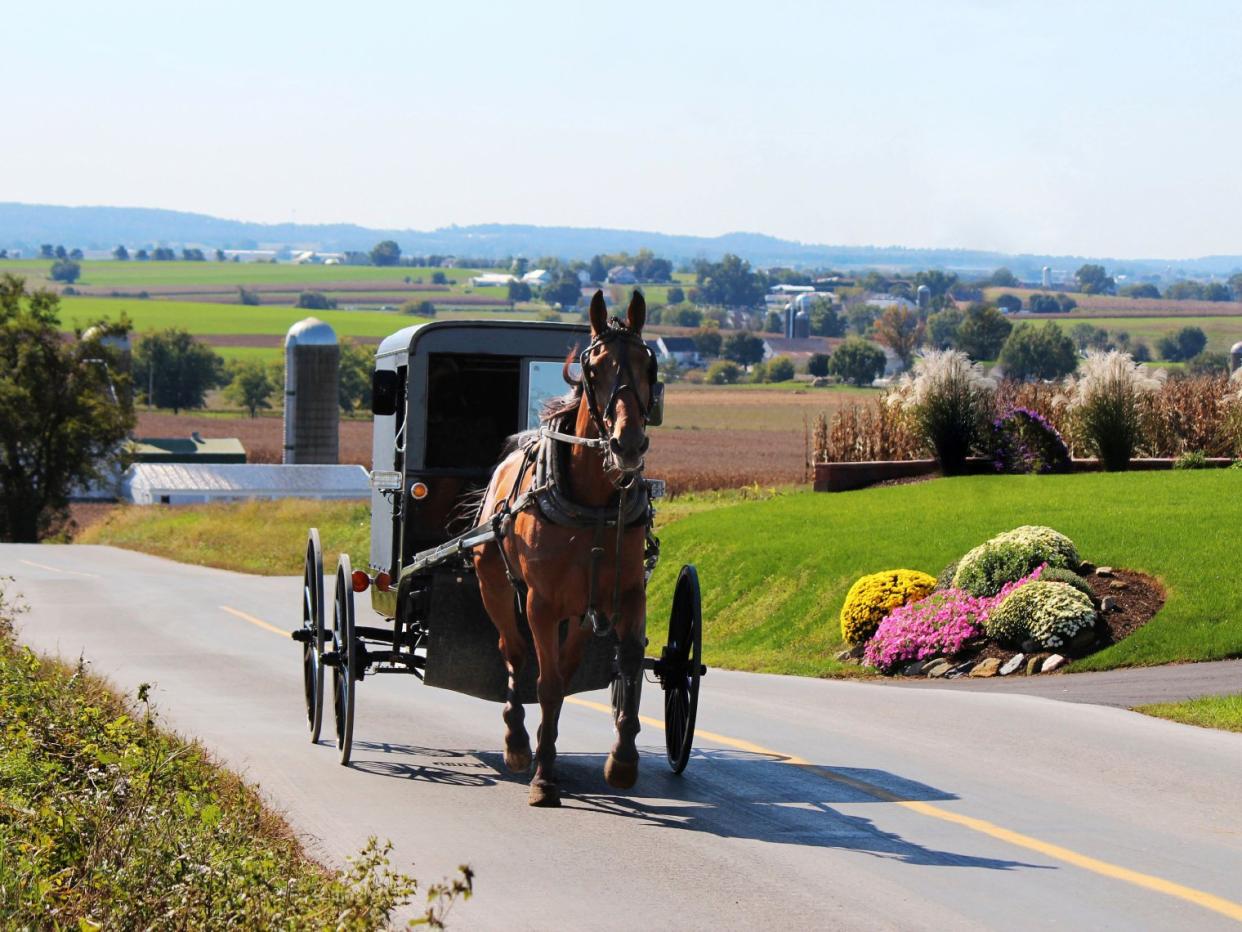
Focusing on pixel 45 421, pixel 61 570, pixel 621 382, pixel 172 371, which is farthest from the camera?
pixel 172 371

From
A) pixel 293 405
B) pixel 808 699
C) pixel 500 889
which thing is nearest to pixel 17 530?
pixel 293 405

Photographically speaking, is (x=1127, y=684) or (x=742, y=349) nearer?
(x=1127, y=684)

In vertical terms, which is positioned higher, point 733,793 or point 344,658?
point 344,658

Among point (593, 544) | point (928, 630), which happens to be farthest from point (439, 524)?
point (928, 630)

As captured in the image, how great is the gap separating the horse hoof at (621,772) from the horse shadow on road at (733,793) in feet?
0.33

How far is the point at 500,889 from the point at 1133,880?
299 cm

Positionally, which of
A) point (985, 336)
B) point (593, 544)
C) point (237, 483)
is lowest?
point (237, 483)

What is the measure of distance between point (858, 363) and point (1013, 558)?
132067 millimetres

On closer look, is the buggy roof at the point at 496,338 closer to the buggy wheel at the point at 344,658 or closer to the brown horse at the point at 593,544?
the buggy wheel at the point at 344,658

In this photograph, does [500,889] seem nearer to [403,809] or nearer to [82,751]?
[403,809]

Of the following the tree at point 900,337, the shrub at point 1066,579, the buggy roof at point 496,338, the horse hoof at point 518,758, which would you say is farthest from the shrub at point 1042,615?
the tree at point 900,337

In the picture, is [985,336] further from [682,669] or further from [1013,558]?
[682,669]

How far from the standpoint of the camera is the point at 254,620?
27.1 metres

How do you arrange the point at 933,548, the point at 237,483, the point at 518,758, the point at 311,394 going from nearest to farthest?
the point at 518,758 < the point at 933,548 < the point at 311,394 < the point at 237,483
